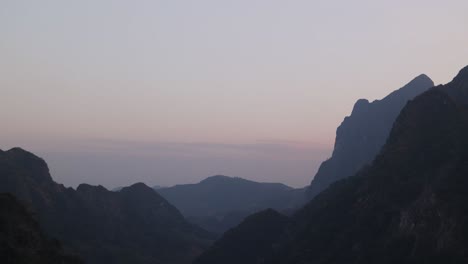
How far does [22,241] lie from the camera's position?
163ft

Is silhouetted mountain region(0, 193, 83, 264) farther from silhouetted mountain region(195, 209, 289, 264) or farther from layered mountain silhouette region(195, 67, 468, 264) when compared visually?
silhouetted mountain region(195, 209, 289, 264)

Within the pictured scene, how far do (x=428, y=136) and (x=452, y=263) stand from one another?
34.8m

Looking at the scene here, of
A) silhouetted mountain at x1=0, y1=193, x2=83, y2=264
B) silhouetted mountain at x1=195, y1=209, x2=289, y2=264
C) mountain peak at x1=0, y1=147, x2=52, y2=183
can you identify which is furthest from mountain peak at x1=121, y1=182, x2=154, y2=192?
silhouetted mountain at x1=0, y1=193, x2=83, y2=264

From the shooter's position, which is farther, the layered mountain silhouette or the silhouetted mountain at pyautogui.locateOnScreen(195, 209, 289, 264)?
the silhouetted mountain at pyautogui.locateOnScreen(195, 209, 289, 264)

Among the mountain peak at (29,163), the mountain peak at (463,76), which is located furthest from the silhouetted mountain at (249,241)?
the mountain peak at (29,163)

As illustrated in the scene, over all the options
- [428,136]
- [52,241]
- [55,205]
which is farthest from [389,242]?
[55,205]

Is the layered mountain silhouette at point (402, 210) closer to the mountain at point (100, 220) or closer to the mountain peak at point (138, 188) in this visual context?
the mountain at point (100, 220)

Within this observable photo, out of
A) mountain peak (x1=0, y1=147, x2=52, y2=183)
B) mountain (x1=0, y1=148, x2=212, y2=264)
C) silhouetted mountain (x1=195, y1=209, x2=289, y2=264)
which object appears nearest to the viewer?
silhouetted mountain (x1=195, y1=209, x2=289, y2=264)

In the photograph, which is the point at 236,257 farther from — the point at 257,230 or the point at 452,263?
the point at 452,263

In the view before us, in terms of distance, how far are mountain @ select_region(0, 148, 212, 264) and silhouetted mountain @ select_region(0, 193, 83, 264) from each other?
223 ft

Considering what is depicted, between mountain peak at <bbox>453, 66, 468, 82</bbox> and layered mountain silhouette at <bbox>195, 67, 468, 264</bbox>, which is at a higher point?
mountain peak at <bbox>453, 66, 468, 82</bbox>

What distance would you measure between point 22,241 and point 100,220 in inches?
4149

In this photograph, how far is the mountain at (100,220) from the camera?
133m

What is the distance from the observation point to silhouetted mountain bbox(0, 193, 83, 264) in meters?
46.4
